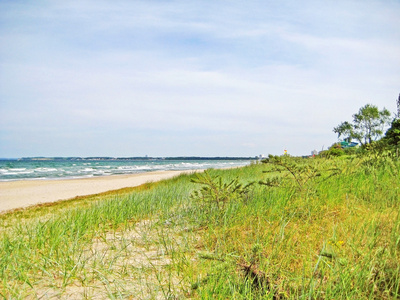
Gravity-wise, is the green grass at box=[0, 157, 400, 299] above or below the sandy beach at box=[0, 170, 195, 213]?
above

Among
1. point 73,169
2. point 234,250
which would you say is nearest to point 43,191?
point 234,250

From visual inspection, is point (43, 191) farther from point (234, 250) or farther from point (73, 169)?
point (73, 169)

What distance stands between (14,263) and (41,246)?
0.53 metres

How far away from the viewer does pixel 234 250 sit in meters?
3.42

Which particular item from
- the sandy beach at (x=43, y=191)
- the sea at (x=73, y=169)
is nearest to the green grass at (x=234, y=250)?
the sandy beach at (x=43, y=191)

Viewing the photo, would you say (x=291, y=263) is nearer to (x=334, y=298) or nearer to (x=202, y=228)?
(x=334, y=298)

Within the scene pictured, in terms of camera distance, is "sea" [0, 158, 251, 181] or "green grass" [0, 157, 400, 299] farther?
"sea" [0, 158, 251, 181]

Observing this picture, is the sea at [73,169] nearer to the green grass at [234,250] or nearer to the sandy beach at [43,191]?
the sandy beach at [43,191]

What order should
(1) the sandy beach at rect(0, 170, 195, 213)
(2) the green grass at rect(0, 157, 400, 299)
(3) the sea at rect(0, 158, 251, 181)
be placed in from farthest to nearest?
(3) the sea at rect(0, 158, 251, 181), (1) the sandy beach at rect(0, 170, 195, 213), (2) the green grass at rect(0, 157, 400, 299)

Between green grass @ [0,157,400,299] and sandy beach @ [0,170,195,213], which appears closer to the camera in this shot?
green grass @ [0,157,400,299]

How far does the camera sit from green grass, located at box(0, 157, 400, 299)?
8.09 ft

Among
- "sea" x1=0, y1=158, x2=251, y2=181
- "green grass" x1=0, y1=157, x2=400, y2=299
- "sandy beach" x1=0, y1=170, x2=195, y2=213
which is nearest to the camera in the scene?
"green grass" x1=0, y1=157, x2=400, y2=299

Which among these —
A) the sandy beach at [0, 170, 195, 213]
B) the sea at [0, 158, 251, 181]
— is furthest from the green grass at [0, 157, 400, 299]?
the sea at [0, 158, 251, 181]

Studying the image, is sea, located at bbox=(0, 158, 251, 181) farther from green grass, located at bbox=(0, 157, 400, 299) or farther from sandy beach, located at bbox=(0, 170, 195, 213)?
green grass, located at bbox=(0, 157, 400, 299)
